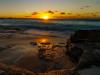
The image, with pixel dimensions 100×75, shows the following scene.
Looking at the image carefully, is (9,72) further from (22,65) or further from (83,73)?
(83,73)

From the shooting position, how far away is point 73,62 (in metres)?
8.49

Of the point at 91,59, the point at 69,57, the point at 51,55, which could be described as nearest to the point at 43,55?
the point at 51,55

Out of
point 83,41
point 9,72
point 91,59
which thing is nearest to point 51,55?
point 83,41

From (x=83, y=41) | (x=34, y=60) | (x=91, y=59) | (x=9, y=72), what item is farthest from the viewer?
(x=83, y=41)

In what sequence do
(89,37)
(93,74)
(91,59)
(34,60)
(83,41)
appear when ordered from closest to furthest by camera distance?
1. (93,74)
2. (91,59)
3. (34,60)
4. (83,41)
5. (89,37)

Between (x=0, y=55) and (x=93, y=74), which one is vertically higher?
(x=93, y=74)

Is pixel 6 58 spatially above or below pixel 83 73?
below

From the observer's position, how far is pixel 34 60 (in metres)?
8.87

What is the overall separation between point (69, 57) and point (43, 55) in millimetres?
1349

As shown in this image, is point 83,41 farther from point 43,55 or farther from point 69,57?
point 43,55

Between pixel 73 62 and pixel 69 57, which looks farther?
pixel 69 57

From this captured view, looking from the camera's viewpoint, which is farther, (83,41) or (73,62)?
(83,41)

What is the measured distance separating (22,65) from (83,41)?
3.99m

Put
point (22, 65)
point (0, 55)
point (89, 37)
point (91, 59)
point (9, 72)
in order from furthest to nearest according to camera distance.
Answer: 1. point (89, 37)
2. point (0, 55)
3. point (22, 65)
4. point (91, 59)
5. point (9, 72)
